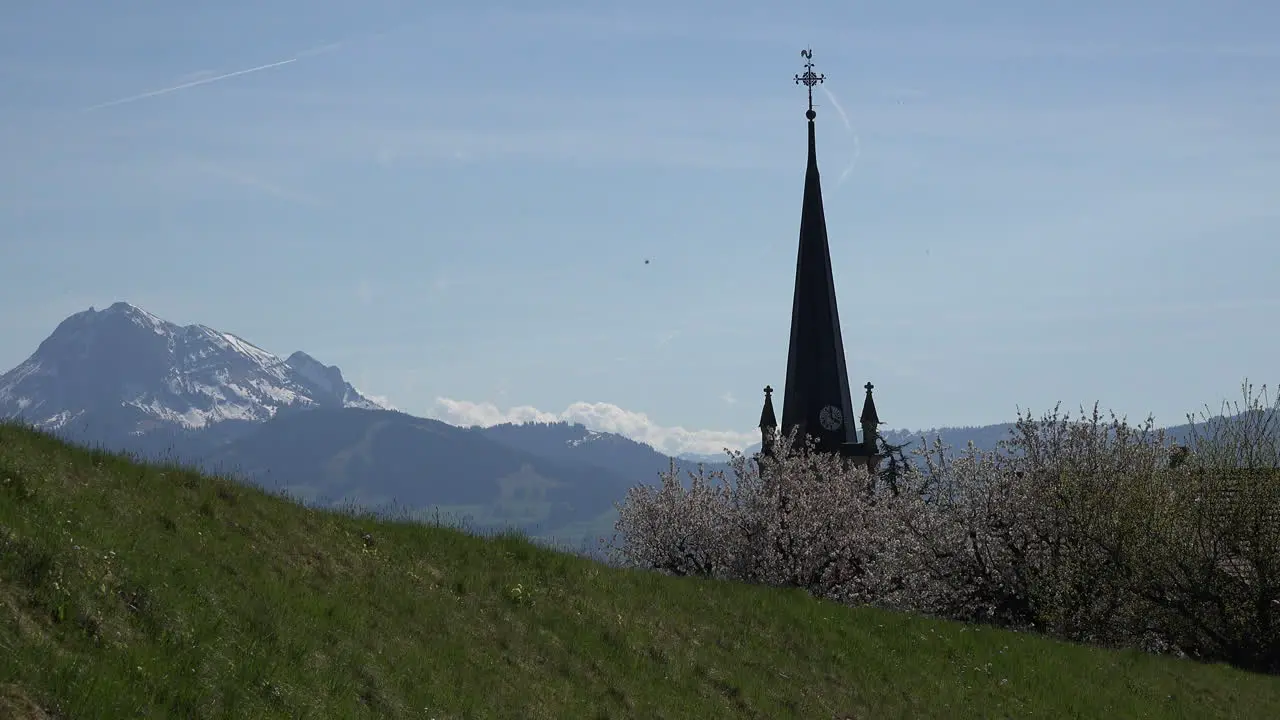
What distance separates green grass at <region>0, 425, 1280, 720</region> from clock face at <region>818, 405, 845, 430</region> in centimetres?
4814

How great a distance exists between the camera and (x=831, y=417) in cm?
7562

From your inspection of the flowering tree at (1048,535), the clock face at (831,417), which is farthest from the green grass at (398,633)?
the clock face at (831,417)

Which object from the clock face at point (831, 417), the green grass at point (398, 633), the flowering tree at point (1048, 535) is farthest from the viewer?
the clock face at point (831, 417)

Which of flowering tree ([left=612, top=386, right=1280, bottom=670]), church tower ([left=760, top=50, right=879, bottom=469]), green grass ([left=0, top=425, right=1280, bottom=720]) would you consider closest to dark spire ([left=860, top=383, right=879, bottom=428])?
church tower ([left=760, top=50, right=879, bottom=469])

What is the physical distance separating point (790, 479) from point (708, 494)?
16.0 ft

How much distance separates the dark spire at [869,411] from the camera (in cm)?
8057

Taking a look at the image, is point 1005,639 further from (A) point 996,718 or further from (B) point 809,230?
(B) point 809,230

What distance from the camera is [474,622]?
1794 centimetres

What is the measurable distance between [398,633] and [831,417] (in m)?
61.3

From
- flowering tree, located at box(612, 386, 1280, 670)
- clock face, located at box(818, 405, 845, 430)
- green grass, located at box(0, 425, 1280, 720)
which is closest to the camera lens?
green grass, located at box(0, 425, 1280, 720)

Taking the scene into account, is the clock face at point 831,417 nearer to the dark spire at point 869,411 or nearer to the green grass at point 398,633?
the dark spire at point 869,411

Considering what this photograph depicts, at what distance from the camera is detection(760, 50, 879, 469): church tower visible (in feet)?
248

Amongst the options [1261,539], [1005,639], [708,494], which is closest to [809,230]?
[708,494]

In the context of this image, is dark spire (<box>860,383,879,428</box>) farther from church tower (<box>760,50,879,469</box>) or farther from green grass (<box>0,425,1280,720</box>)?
green grass (<box>0,425,1280,720</box>)
